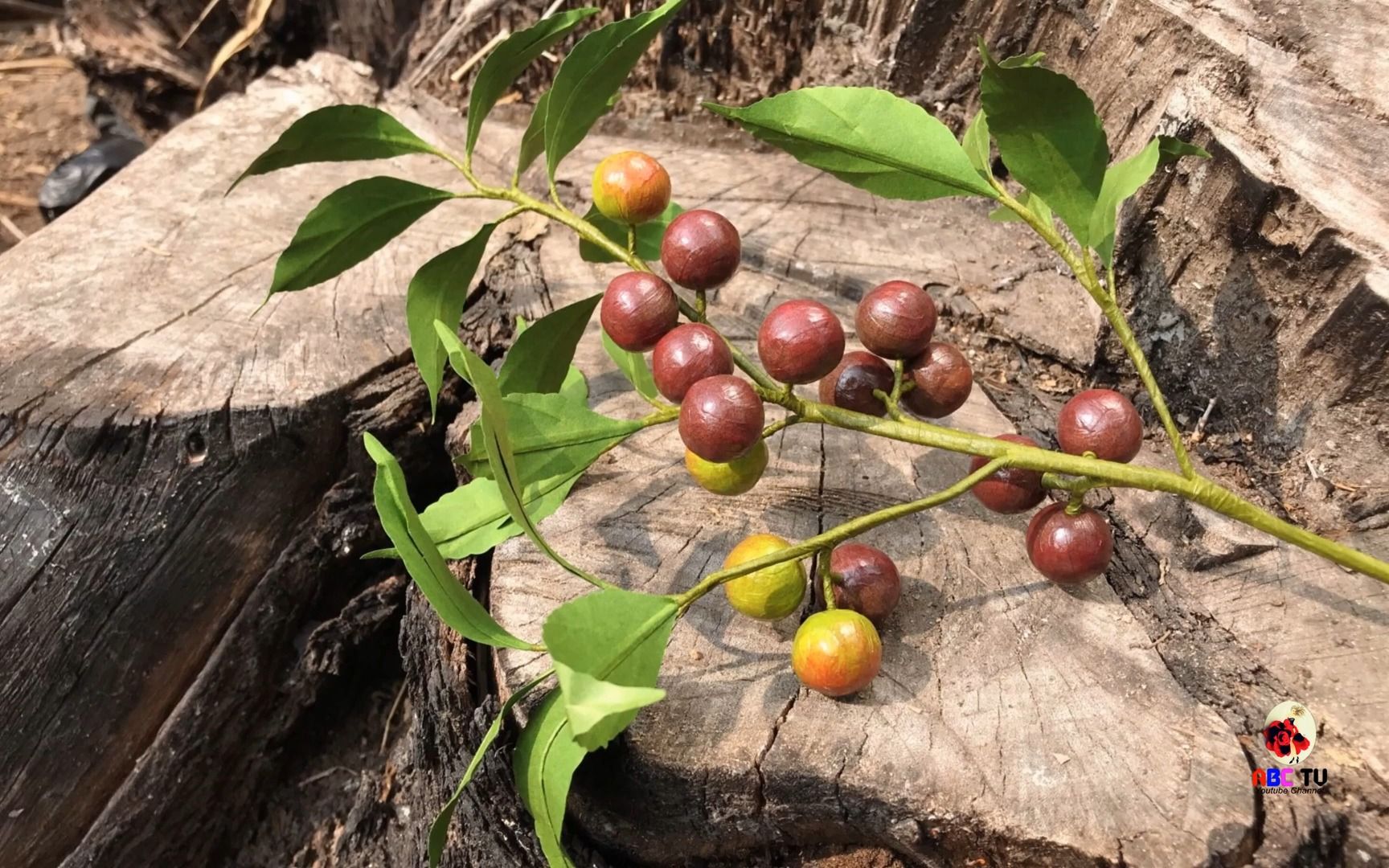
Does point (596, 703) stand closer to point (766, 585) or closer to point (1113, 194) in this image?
point (766, 585)

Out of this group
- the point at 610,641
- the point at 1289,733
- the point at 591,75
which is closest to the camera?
the point at 610,641

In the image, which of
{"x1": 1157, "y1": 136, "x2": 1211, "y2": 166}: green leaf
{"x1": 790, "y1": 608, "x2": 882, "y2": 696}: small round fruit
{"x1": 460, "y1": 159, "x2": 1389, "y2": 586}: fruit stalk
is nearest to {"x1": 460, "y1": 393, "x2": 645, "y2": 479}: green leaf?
{"x1": 460, "y1": 159, "x2": 1389, "y2": 586}: fruit stalk

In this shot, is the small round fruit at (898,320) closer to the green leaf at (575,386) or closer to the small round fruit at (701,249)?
the small round fruit at (701,249)

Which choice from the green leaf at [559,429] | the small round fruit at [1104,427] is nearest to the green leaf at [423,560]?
the green leaf at [559,429]

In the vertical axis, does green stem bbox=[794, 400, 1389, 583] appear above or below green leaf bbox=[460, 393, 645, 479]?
above

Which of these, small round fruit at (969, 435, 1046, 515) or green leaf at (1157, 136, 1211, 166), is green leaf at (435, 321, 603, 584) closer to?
small round fruit at (969, 435, 1046, 515)

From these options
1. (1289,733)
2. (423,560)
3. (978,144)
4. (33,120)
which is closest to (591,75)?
(978,144)

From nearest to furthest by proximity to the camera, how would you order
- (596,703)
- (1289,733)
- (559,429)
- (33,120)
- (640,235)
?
1. (596,703)
2. (1289,733)
3. (559,429)
4. (640,235)
5. (33,120)

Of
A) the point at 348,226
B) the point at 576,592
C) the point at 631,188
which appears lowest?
the point at 576,592
